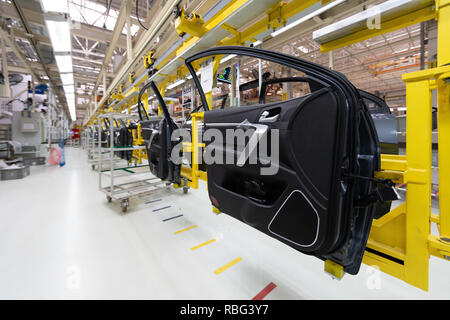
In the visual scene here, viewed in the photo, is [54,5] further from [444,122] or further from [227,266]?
[444,122]

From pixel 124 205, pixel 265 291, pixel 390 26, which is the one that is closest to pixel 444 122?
pixel 390 26

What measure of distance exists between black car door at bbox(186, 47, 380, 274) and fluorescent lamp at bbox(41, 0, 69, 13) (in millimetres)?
3319

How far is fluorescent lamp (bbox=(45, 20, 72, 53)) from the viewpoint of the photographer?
307 centimetres

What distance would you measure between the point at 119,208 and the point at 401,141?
469 centimetres

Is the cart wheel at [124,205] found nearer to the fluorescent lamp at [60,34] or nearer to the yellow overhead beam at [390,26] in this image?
the yellow overhead beam at [390,26]

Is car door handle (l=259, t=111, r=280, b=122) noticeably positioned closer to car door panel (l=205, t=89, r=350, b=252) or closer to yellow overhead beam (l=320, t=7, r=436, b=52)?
car door panel (l=205, t=89, r=350, b=252)

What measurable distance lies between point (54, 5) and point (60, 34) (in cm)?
98

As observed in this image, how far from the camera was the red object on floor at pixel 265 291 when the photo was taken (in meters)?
1.19

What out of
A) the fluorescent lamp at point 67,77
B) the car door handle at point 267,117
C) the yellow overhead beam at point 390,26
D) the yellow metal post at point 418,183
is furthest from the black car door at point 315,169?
the fluorescent lamp at point 67,77

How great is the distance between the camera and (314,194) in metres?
0.71

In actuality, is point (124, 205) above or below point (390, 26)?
below

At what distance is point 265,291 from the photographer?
125 cm
